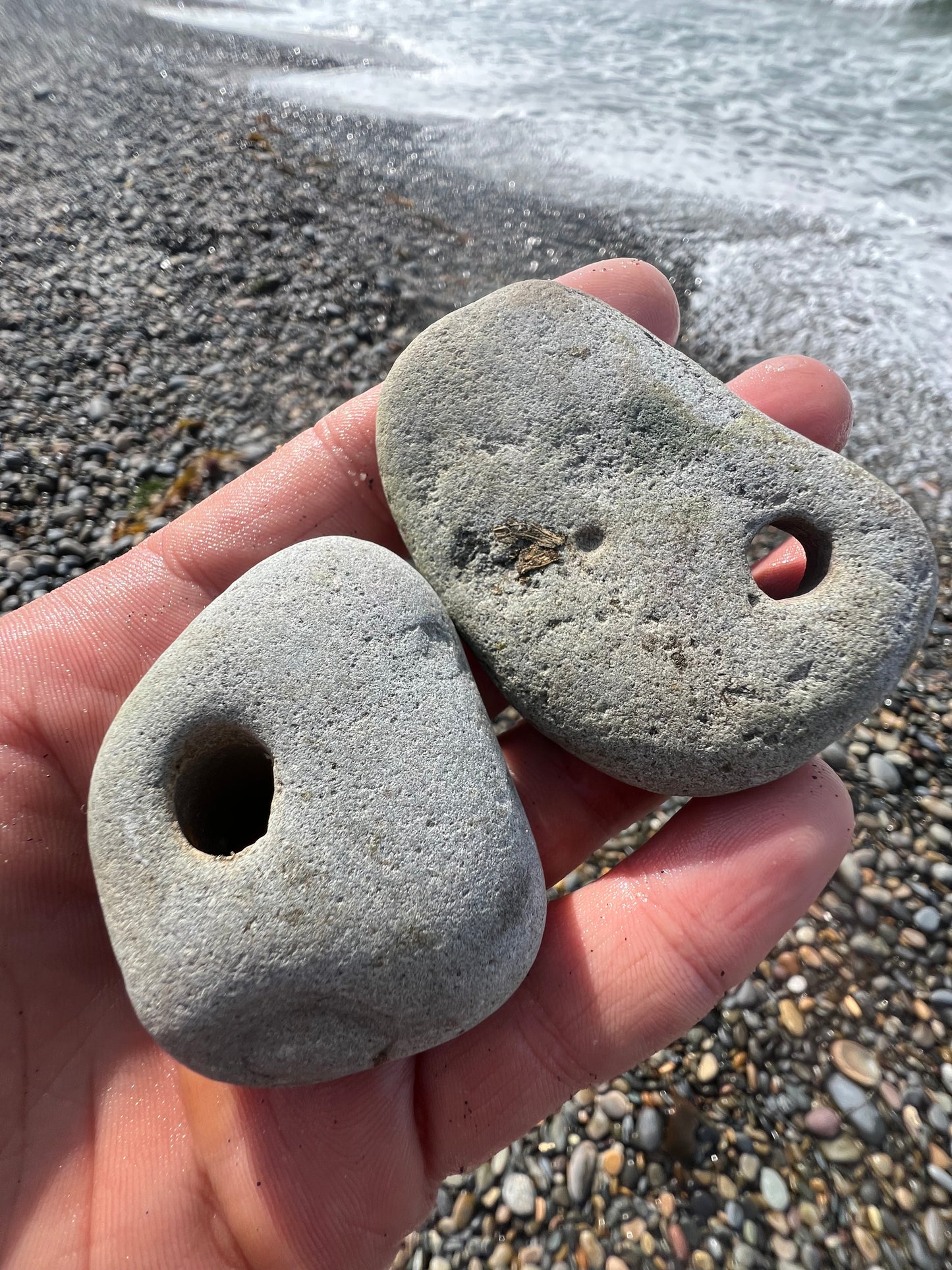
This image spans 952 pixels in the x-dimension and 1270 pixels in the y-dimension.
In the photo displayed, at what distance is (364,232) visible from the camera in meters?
4.86

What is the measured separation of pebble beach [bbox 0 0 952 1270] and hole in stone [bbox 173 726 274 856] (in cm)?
111

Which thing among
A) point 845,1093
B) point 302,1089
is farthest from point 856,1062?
point 302,1089

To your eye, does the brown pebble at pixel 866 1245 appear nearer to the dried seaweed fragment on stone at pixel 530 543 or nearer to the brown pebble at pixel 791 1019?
the brown pebble at pixel 791 1019

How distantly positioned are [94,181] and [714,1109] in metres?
5.94

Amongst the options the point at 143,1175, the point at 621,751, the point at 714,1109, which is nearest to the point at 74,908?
the point at 143,1175

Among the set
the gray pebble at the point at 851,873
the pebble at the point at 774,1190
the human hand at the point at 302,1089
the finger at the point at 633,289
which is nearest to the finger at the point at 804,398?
the finger at the point at 633,289

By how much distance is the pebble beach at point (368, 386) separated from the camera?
6.79 feet

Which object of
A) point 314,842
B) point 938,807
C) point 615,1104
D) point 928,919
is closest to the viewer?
point 314,842

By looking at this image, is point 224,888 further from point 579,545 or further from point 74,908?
point 579,545

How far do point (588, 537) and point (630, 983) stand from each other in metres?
1.02

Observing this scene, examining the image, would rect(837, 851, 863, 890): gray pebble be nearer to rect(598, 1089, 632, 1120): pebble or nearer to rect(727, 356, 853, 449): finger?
rect(598, 1089, 632, 1120): pebble

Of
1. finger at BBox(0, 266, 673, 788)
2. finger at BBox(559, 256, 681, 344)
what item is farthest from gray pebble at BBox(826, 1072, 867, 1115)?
finger at BBox(559, 256, 681, 344)

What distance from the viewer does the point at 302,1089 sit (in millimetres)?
1688

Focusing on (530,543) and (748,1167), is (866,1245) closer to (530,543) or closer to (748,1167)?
(748,1167)
